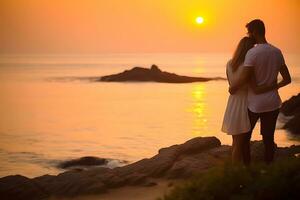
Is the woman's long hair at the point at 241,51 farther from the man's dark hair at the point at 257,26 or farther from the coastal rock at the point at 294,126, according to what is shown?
the coastal rock at the point at 294,126

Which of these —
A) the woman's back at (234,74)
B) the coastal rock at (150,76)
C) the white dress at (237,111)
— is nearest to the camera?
the woman's back at (234,74)

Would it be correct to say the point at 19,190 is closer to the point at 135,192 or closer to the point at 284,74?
the point at 135,192

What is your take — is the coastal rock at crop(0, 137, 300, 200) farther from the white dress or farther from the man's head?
the man's head

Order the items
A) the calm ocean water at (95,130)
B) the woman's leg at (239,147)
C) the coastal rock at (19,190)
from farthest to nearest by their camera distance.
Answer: the calm ocean water at (95,130) → the coastal rock at (19,190) → the woman's leg at (239,147)

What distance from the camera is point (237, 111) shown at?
25.0 ft

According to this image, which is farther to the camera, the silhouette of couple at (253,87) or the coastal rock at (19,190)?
the coastal rock at (19,190)

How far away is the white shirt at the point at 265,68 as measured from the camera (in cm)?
732

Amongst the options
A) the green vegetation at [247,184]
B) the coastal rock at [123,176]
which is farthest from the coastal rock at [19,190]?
the green vegetation at [247,184]

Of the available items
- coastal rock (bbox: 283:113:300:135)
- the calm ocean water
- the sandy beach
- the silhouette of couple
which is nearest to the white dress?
the silhouette of couple

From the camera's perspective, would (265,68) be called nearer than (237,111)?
Yes

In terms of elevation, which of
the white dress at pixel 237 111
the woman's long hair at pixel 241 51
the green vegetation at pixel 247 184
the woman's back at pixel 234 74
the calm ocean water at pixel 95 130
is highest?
the woman's long hair at pixel 241 51

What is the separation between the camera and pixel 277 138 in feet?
82.3

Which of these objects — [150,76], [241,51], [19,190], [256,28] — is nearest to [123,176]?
[19,190]

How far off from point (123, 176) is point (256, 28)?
4394 millimetres
